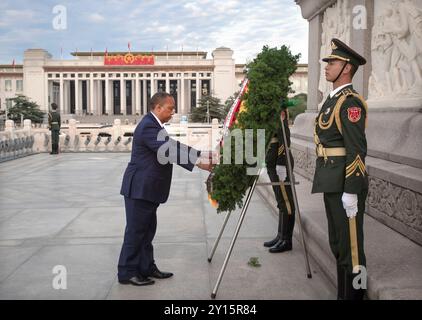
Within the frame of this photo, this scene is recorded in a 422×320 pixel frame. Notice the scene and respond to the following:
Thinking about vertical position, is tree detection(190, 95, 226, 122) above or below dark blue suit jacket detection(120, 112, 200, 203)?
above

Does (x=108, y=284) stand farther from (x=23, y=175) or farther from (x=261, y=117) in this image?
(x=23, y=175)

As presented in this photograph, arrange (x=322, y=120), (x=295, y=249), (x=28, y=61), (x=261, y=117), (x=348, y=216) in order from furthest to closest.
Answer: (x=28, y=61), (x=295, y=249), (x=261, y=117), (x=322, y=120), (x=348, y=216)

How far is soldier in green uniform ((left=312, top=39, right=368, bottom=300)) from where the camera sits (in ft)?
9.73

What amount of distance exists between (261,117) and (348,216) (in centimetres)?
110

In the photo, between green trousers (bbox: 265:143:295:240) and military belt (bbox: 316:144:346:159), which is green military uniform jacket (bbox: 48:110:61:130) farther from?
military belt (bbox: 316:144:346:159)

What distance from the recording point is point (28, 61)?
84.9 meters

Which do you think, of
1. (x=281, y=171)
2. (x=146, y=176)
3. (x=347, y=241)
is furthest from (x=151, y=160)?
(x=347, y=241)

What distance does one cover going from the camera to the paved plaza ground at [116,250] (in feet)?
12.1

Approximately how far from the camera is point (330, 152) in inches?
125

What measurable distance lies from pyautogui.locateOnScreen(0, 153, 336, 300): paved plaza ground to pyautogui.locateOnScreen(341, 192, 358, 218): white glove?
2.99 ft

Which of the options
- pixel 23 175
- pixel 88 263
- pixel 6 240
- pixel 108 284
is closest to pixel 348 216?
pixel 108 284

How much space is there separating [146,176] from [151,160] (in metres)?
0.15

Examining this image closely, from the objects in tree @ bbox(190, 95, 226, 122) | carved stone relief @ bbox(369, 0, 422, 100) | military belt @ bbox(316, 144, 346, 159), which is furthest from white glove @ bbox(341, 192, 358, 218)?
tree @ bbox(190, 95, 226, 122)

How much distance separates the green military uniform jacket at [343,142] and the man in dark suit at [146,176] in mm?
1099
